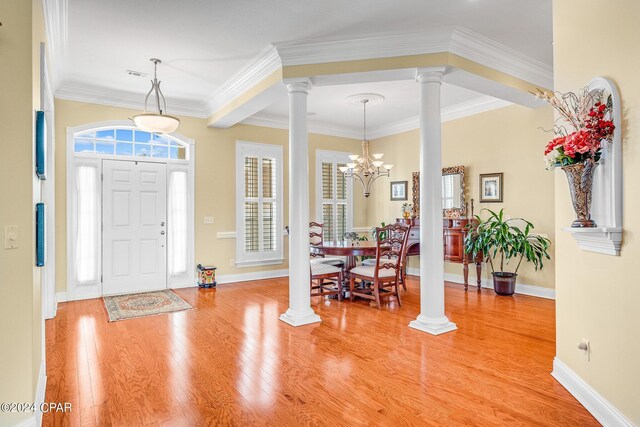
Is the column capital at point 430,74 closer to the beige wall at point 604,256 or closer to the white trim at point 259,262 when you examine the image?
the beige wall at point 604,256

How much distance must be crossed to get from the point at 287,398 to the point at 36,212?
1985mm

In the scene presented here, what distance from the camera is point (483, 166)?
598 centimetres

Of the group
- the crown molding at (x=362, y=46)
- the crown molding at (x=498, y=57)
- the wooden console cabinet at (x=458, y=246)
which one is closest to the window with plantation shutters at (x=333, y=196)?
the wooden console cabinet at (x=458, y=246)

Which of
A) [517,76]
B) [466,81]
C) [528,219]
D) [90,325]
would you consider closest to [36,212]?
[90,325]

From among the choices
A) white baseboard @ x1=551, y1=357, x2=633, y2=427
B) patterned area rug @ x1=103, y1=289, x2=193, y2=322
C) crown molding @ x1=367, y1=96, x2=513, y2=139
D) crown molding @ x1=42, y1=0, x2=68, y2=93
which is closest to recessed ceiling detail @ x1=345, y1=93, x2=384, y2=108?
crown molding @ x1=367, y1=96, x2=513, y2=139

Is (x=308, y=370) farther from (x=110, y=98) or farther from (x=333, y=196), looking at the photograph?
(x=333, y=196)

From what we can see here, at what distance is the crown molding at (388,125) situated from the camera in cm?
587

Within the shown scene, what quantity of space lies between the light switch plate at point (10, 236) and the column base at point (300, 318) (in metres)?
2.66

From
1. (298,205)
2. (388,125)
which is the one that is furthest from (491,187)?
(298,205)

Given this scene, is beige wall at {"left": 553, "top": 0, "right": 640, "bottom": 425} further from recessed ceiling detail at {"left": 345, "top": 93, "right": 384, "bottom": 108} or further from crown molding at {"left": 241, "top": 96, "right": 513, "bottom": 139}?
crown molding at {"left": 241, "top": 96, "right": 513, "bottom": 139}

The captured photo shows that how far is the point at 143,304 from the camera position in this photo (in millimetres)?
4992

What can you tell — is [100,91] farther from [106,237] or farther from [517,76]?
[517,76]

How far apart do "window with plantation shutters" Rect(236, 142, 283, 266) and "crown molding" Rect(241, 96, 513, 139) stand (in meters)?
0.46

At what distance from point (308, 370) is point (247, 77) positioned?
3.65 metres
